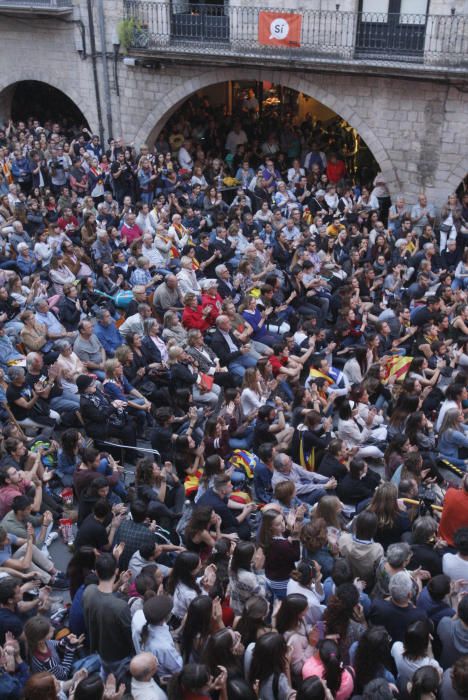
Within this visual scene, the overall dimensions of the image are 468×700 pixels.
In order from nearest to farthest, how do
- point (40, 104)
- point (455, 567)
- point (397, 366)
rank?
point (455, 567) < point (397, 366) < point (40, 104)

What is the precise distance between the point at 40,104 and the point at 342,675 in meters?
23.3

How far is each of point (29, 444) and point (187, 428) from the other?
5.42ft

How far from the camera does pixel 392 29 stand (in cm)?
1567

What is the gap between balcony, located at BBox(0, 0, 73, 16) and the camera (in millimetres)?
18812

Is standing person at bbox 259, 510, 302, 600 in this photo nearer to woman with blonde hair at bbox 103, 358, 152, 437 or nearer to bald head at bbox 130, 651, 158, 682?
bald head at bbox 130, 651, 158, 682

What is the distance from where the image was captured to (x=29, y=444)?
7949 mm

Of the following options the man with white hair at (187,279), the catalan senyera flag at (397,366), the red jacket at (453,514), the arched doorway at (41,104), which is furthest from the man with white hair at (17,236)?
the arched doorway at (41,104)

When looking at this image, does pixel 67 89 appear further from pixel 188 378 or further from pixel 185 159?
pixel 188 378

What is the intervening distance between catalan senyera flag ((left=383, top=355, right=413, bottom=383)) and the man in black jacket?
5.51 ft

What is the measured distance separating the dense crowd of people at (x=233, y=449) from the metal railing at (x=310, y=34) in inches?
113

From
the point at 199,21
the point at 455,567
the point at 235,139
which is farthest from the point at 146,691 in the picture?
the point at 235,139

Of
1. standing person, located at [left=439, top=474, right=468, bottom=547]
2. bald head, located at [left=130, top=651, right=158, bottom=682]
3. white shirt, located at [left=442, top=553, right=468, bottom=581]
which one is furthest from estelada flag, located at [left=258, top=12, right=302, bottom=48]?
bald head, located at [left=130, top=651, right=158, bottom=682]

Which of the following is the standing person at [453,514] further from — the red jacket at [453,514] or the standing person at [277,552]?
the standing person at [277,552]

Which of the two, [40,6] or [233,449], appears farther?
[40,6]
